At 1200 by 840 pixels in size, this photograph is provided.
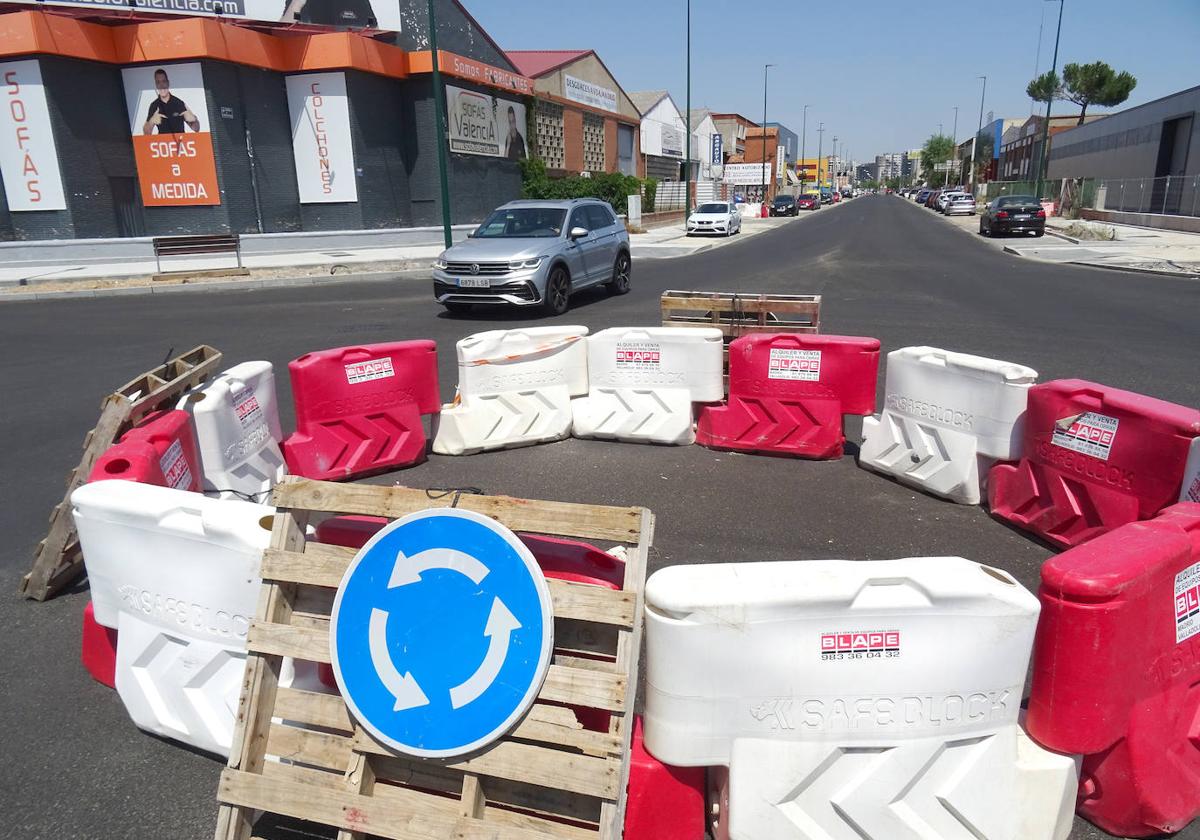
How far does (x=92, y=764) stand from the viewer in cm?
312

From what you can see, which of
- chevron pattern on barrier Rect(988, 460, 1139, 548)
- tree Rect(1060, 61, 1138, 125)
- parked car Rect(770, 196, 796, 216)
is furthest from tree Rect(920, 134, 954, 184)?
chevron pattern on barrier Rect(988, 460, 1139, 548)

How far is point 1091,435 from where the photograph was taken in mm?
4586

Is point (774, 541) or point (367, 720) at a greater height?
point (367, 720)

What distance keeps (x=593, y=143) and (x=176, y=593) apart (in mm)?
42680

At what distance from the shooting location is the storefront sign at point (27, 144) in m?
22.6

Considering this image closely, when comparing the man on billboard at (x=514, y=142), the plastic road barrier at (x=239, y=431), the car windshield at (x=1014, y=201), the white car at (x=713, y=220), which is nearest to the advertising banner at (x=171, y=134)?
the man on billboard at (x=514, y=142)

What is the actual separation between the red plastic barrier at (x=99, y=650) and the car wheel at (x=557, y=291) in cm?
1038

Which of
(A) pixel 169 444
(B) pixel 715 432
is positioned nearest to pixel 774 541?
(B) pixel 715 432

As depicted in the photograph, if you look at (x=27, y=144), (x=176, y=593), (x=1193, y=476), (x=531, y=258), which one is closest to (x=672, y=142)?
(x=27, y=144)

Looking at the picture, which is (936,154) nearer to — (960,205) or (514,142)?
(960,205)

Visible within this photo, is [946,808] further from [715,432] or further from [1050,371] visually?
[1050,371]

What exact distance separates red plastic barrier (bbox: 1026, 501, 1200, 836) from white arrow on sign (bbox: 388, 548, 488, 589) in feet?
6.01

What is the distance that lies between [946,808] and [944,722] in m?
0.26

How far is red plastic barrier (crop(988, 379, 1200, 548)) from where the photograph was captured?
4.20 metres
